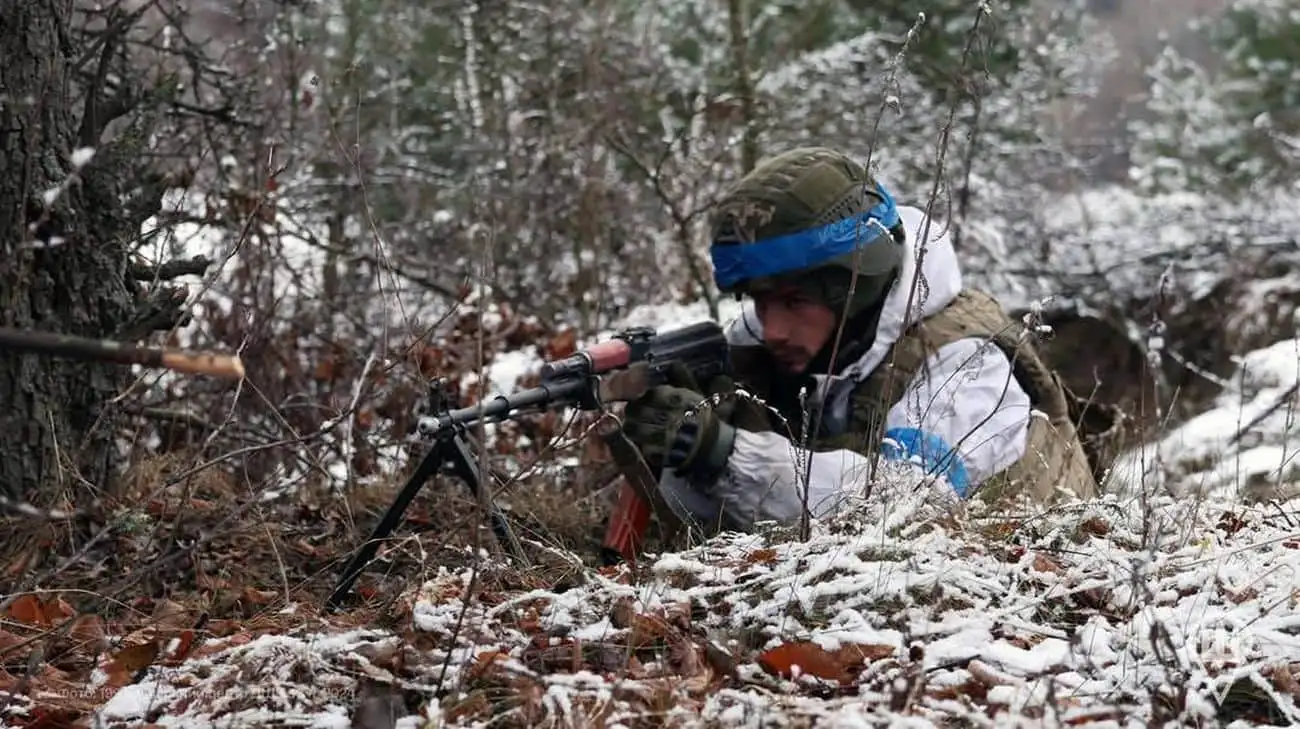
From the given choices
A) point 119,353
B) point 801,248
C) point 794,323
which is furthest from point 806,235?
point 119,353

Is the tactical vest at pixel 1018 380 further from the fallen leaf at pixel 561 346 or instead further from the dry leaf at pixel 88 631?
the fallen leaf at pixel 561 346

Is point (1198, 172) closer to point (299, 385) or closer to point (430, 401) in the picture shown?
point (299, 385)

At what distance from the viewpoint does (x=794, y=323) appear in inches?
155

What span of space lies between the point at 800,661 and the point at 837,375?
69.2 inches

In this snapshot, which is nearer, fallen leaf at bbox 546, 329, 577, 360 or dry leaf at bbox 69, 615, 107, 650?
dry leaf at bbox 69, 615, 107, 650

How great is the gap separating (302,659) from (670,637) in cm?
67

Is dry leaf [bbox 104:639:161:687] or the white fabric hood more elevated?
the white fabric hood

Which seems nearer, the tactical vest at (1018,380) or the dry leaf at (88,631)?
the dry leaf at (88,631)

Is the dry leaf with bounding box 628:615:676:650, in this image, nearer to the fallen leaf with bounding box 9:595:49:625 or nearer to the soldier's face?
the fallen leaf with bounding box 9:595:49:625

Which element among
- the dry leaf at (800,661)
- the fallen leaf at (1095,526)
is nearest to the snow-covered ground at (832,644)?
the dry leaf at (800,661)

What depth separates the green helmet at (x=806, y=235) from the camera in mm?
3771

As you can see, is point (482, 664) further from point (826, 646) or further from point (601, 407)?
point (601, 407)

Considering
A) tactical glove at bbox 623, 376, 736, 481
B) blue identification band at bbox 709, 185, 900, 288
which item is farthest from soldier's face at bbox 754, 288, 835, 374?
tactical glove at bbox 623, 376, 736, 481

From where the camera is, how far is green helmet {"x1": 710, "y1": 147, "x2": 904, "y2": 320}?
3.77 meters
